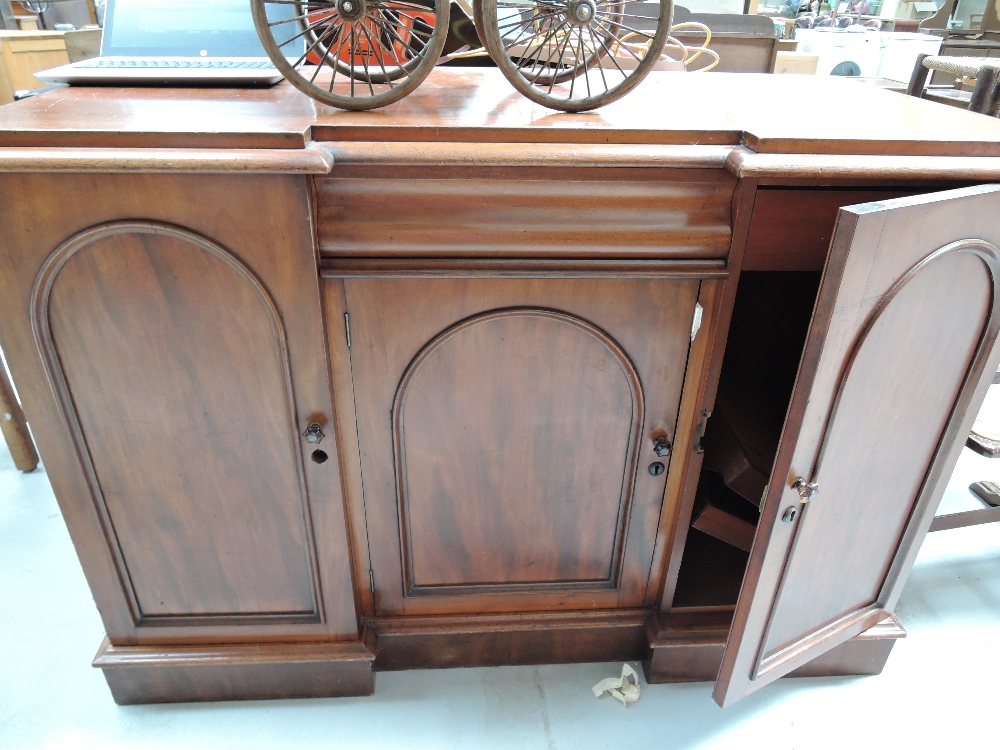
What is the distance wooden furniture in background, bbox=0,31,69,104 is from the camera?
312 cm

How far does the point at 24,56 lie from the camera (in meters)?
3.31

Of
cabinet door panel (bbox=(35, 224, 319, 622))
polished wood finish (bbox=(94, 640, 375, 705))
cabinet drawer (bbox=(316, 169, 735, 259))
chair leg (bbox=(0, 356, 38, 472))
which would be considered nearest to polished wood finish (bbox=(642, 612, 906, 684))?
polished wood finish (bbox=(94, 640, 375, 705))

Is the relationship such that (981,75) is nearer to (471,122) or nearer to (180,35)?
(471,122)

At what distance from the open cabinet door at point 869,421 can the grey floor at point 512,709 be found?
205 millimetres

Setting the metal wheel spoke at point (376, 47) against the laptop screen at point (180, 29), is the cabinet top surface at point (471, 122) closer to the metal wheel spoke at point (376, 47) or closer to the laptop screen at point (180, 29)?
the metal wheel spoke at point (376, 47)

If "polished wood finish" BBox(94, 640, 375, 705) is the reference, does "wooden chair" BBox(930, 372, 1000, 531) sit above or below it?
above

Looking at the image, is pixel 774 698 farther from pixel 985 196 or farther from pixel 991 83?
pixel 991 83

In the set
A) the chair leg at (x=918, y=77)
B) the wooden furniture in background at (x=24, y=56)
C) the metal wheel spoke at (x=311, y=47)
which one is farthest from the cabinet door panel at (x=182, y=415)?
the wooden furniture in background at (x=24, y=56)

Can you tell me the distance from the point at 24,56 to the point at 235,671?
11.6 ft

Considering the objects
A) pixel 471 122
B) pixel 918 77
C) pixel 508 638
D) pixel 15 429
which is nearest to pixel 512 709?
pixel 508 638

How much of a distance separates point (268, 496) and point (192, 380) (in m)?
0.22

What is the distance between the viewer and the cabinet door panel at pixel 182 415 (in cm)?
85

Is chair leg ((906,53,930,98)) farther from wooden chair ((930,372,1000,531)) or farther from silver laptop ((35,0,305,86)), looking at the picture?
silver laptop ((35,0,305,86))

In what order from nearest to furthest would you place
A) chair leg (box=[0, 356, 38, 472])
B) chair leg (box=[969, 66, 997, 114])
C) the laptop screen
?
the laptop screen → chair leg (box=[969, 66, 997, 114]) → chair leg (box=[0, 356, 38, 472])
